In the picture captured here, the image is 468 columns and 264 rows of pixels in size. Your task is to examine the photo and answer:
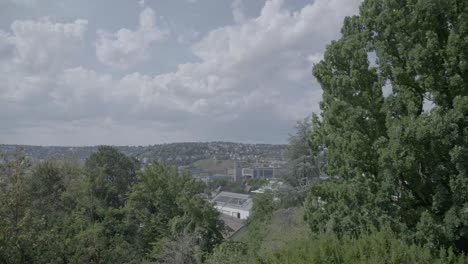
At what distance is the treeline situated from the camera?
63.0 feet

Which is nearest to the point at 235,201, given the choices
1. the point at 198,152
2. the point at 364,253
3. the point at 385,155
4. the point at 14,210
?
the point at 14,210

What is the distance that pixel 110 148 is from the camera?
36938 millimetres

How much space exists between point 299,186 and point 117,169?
57.8 ft

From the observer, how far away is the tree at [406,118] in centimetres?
852

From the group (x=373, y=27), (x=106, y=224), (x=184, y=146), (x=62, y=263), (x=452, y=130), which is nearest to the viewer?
(x=452, y=130)

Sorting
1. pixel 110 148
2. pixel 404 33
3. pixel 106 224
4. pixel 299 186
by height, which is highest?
pixel 404 33

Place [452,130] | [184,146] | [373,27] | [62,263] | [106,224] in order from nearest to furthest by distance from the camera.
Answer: [452,130]
[373,27]
[62,263]
[106,224]
[184,146]

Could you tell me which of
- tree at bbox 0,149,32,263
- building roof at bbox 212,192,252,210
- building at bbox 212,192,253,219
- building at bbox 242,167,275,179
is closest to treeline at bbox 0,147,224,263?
tree at bbox 0,149,32,263

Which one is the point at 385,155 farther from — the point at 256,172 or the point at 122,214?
the point at 256,172

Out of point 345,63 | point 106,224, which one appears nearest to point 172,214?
point 106,224

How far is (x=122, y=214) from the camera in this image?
94.2 feet

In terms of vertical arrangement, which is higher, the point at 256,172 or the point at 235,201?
the point at 256,172

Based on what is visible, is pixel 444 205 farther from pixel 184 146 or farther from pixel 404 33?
pixel 184 146

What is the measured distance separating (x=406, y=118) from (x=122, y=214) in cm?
2375
